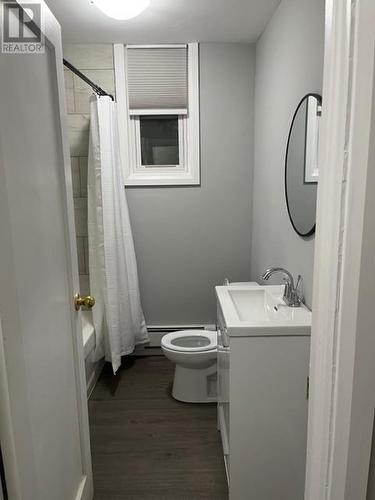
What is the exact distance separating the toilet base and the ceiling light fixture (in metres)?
2.19

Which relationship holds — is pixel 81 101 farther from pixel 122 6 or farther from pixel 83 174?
pixel 122 6

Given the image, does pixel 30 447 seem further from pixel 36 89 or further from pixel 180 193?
pixel 180 193

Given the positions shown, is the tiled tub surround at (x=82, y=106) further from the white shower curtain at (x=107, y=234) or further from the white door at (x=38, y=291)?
the white door at (x=38, y=291)

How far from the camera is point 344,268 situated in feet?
2.48

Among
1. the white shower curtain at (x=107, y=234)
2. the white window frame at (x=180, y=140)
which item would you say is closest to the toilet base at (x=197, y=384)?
the white shower curtain at (x=107, y=234)

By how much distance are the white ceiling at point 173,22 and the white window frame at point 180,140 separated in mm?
191

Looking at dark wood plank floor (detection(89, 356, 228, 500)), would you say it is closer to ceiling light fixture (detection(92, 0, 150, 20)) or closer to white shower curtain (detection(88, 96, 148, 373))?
white shower curtain (detection(88, 96, 148, 373))

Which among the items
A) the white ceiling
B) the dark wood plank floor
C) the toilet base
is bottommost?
the dark wood plank floor

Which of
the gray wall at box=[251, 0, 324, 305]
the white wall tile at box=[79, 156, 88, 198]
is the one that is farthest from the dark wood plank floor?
the white wall tile at box=[79, 156, 88, 198]

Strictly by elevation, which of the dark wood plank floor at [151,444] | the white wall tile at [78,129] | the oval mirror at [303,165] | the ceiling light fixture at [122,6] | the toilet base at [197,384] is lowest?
the dark wood plank floor at [151,444]

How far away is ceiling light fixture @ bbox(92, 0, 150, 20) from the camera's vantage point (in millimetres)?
1901

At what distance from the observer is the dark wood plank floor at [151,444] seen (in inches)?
69.2

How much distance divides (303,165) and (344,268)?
3.72 feet

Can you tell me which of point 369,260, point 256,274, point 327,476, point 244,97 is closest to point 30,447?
point 327,476
